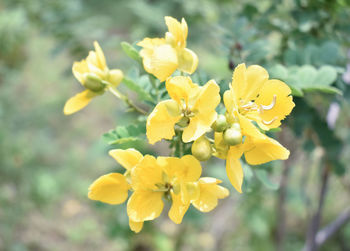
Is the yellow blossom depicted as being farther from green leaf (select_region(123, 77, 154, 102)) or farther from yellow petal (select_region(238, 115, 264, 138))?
green leaf (select_region(123, 77, 154, 102))

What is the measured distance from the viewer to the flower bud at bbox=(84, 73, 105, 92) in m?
1.06

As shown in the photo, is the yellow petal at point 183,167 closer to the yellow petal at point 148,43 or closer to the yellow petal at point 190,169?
the yellow petal at point 190,169

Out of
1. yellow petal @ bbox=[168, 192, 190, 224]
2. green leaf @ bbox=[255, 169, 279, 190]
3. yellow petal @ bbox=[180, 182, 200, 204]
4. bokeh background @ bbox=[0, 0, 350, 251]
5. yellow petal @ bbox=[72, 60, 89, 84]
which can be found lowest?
bokeh background @ bbox=[0, 0, 350, 251]

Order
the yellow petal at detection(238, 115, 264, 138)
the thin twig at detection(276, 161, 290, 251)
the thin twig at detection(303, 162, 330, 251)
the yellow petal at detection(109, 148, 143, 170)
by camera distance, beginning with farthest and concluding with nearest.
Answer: the thin twig at detection(276, 161, 290, 251)
the thin twig at detection(303, 162, 330, 251)
the yellow petal at detection(109, 148, 143, 170)
the yellow petal at detection(238, 115, 264, 138)

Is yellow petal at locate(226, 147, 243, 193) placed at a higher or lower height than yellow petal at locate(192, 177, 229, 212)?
higher

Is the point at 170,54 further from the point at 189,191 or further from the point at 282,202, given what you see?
the point at 282,202

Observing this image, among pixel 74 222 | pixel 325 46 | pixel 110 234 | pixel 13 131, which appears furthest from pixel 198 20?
pixel 74 222

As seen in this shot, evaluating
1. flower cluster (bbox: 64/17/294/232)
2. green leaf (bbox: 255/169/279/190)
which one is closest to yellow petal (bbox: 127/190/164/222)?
flower cluster (bbox: 64/17/294/232)

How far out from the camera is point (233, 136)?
81 centimetres

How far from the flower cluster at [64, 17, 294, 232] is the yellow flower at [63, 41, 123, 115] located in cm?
18

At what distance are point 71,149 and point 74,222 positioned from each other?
3.21ft

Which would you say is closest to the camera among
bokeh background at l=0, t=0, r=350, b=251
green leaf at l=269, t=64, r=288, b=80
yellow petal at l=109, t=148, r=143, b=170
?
yellow petal at l=109, t=148, r=143, b=170

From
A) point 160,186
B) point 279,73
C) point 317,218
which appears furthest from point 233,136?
point 317,218

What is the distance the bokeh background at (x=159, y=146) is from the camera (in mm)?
1419
